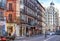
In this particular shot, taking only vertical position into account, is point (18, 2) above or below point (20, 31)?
above

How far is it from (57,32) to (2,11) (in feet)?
121

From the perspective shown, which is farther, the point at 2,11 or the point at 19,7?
the point at 19,7

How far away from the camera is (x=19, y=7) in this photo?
4931 centimetres

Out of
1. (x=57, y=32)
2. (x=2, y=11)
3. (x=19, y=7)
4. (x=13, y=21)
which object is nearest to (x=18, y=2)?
(x=19, y=7)

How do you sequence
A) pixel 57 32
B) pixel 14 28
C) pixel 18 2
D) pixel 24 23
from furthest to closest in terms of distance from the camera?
1. pixel 57 32
2. pixel 24 23
3. pixel 18 2
4. pixel 14 28

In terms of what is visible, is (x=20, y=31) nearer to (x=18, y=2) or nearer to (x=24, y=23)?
(x=24, y=23)

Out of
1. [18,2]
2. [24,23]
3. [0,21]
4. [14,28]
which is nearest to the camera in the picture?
[0,21]

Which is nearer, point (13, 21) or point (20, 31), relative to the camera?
point (13, 21)

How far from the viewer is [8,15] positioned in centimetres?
4716

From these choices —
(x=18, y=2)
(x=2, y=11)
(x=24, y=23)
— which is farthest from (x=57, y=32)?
(x=2, y=11)

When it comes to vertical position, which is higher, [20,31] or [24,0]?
[24,0]

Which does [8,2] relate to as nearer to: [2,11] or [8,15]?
[8,15]

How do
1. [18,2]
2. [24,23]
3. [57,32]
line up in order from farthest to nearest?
[57,32] → [24,23] → [18,2]

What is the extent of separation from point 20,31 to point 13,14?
4.64 metres
